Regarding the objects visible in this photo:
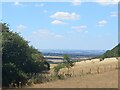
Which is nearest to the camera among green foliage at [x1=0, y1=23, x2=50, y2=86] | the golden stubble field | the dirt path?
the dirt path

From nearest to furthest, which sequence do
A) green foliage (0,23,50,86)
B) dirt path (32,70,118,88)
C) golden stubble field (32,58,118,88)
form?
dirt path (32,70,118,88)
golden stubble field (32,58,118,88)
green foliage (0,23,50,86)

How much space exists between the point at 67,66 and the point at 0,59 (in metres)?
35.4

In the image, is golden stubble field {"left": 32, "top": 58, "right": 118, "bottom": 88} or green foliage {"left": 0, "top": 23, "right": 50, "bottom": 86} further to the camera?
green foliage {"left": 0, "top": 23, "right": 50, "bottom": 86}

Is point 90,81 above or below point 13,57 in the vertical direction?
below

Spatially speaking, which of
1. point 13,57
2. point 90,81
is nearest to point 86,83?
point 90,81

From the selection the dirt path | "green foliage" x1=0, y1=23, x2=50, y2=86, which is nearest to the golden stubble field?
the dirt path

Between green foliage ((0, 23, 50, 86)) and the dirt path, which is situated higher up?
green foliage ((0, 23, 50, 86))

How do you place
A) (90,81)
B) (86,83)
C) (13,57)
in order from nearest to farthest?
(86,83), (90,81), (13,57)

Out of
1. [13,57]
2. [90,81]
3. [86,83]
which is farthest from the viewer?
[13,57]

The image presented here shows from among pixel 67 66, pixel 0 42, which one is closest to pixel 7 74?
pixel 0 42

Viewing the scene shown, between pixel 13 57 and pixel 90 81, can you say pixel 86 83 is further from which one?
pixel 13 57

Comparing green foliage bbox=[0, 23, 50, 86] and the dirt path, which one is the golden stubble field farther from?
green foliage bbox=[0, 23, 50, 86]

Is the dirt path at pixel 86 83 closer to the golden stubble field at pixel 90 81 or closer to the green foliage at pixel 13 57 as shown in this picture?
the golden stubble field at pixel 90 81

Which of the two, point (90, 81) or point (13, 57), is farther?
point (13, 57)
